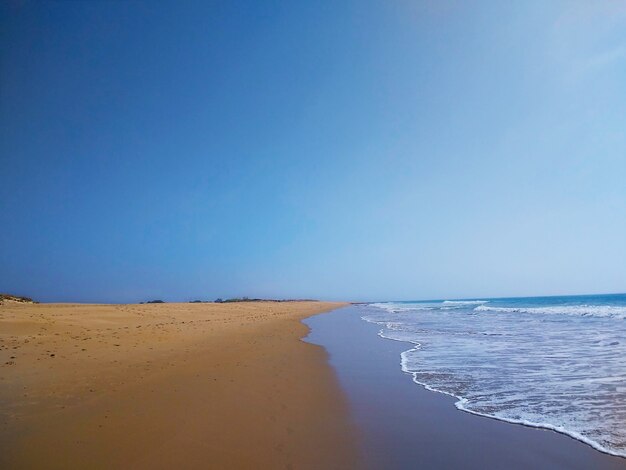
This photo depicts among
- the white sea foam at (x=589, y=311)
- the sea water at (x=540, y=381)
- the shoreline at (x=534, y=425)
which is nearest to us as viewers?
the shoreline at (x=534, y=425)

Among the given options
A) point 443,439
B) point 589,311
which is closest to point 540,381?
point 443,439

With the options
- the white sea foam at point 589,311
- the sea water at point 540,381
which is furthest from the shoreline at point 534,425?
the white sea foam at point 589,311

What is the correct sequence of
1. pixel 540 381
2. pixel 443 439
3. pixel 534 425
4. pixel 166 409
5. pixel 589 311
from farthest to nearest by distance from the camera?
pixel 589 311 < pixel 540 381 < pixel 166 409 < pixel 534 425 < pixel 443 439

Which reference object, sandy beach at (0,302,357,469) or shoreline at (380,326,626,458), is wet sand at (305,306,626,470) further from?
sandy beach at (0,302,357,469)

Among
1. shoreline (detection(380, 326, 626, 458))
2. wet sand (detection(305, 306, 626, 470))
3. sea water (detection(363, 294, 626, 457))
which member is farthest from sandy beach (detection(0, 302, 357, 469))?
sea water (detection(363, 294, 626, 457))

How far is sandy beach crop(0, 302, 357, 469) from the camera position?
468cm

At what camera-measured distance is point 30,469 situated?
4297 millimetres

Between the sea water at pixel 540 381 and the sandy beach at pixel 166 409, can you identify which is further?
the sea water at pixel 540 381

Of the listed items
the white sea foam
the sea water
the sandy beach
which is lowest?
the white sea foam

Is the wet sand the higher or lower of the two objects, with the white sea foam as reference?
higher

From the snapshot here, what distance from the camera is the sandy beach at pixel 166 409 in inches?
184

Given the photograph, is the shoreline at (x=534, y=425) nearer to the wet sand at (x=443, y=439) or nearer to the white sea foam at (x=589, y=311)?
the wet sand at (x=443, y=439)

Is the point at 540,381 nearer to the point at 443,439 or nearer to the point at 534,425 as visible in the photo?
the point at 534,425

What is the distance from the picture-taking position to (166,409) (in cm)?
643
